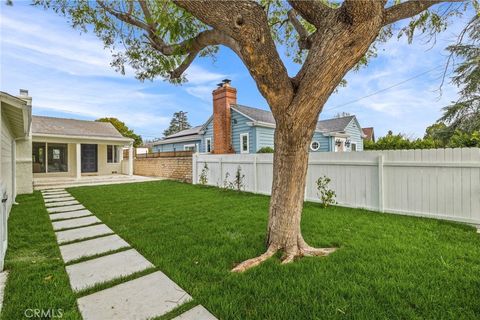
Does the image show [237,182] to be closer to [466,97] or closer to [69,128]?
[466,97]

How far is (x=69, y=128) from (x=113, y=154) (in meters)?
3.13

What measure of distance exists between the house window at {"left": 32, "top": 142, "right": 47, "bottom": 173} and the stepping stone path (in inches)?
473

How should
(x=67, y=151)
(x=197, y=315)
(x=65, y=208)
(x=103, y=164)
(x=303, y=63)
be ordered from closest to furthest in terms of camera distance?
1. (x=197, y=315)
2. (x=303, y=63)
3. (x=65, y=208)
4. (x=67, y=151)
5. (x=103, y=164)

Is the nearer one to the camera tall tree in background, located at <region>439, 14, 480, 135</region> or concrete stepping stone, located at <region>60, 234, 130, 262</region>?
concrete stepping stone, located at <region>60, 234, 130, 262</region>

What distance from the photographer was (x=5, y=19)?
4551mm

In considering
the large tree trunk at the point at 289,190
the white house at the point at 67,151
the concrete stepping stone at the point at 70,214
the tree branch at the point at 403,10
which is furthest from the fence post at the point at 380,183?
the white house at the point at 67,151

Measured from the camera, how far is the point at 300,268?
2574 millimetres

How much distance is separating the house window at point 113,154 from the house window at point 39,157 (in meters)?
3.51

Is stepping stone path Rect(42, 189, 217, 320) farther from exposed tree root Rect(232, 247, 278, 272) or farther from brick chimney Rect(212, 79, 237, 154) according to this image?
brick chimney Rect(212, 79, 237, 154)

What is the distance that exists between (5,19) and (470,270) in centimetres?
832

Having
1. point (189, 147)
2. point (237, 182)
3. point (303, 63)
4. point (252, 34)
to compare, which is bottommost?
point (237, 182)

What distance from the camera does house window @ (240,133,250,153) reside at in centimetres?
1305

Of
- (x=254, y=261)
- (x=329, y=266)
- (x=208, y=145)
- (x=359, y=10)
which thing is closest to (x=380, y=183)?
(x=329, y=266)

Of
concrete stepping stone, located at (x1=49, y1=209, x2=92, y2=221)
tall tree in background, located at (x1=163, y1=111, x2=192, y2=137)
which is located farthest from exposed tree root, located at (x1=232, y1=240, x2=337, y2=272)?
tall tree in background, located at (x1=163, y1=111, x2=192, y2=137)
